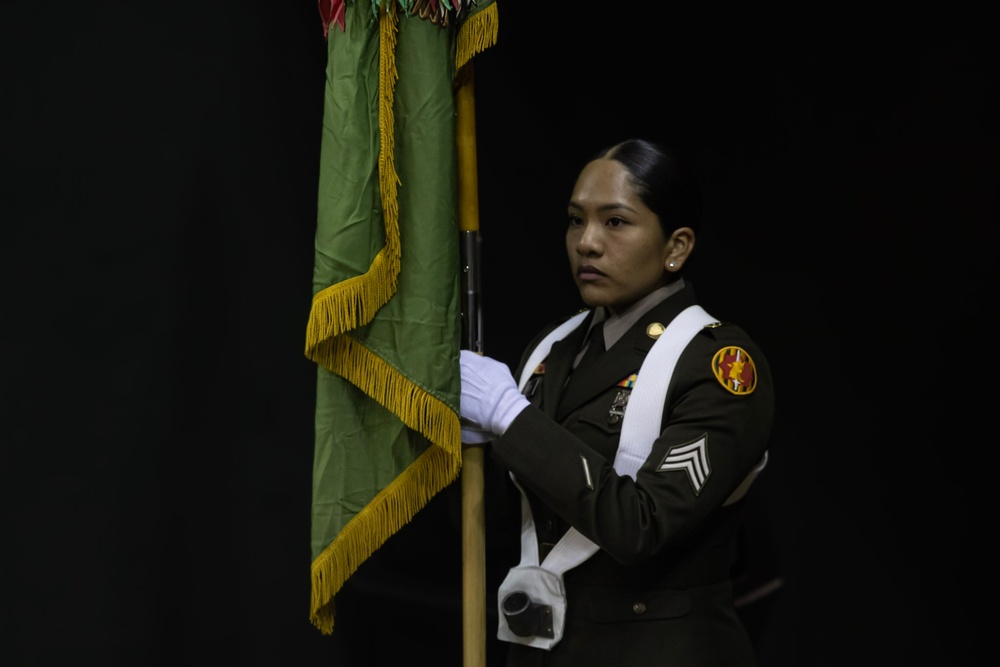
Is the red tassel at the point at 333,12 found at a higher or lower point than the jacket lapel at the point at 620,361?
higher

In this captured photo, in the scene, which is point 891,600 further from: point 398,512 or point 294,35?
point 294,35

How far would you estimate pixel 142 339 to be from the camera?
218cm

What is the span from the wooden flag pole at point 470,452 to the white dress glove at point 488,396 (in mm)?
71

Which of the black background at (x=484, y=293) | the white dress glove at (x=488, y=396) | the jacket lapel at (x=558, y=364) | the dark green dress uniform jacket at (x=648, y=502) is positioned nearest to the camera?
the dark green dress uniform jacket at (x=648, y=502)

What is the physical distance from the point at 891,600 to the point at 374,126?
172 centimetres

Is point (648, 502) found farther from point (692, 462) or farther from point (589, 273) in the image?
point (589, 273)

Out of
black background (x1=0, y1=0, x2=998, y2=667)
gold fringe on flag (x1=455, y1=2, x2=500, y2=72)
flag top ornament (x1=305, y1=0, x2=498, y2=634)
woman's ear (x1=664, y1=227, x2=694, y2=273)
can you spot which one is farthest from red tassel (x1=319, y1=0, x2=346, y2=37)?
black background (x1=0, y1=0, x2=998, y2=667)

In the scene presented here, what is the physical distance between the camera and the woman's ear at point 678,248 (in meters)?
1.69

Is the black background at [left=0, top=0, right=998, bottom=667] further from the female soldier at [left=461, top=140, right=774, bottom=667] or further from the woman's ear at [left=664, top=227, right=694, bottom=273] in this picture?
the woman's ear at [left=664, top=227, right=694, bottom=273]

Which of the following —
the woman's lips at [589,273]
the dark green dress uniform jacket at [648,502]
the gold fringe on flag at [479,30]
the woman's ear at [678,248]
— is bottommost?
the dark green dress uniform jacket at [648,502]

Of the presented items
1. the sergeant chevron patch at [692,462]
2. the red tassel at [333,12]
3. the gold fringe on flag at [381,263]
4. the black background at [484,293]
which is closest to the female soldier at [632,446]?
the sergeant chevron patch at [692,462]

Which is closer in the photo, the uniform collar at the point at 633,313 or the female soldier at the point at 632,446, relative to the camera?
the female soldier at the point at 632,446

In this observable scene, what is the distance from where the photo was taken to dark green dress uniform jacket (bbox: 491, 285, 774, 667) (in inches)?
59.1

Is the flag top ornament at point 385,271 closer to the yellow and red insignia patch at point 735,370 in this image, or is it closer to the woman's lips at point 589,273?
the woman's lips at point 589,273
